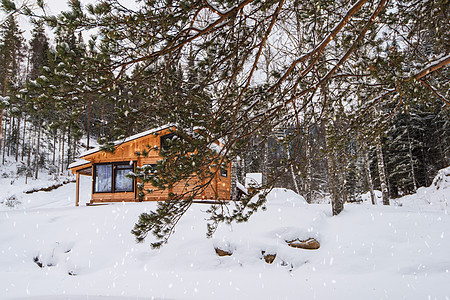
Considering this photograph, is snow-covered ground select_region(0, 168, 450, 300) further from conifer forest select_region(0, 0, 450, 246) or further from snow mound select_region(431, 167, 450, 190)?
snow mound select_region(431, 167, 450, 190)

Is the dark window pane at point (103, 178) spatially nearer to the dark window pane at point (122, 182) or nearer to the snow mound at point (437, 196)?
the dark window pane at point (122, 182)

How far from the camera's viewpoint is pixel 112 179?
15.1m

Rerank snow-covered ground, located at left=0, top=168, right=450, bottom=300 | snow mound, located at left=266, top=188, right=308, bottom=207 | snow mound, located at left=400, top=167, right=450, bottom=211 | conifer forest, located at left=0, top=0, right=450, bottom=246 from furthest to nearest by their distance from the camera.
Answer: snow mound, located at left=266, top=188, right=308, bottom=207 < snow mound, located at left=400, top=167, right=450, bottom=211 < snow-covered ground, located at left=0, top=168, right=450, bottom=300 < conifer forest, located at left=0, top=0, right=450, bottom=246

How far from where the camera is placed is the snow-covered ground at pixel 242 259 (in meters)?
5.35

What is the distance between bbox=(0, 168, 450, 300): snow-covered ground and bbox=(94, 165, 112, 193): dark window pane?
16.8ft

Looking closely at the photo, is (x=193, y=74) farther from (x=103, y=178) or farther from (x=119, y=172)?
(x=103, y=178)

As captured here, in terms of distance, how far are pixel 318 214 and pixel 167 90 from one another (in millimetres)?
7032

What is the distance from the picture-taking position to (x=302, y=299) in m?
4.81

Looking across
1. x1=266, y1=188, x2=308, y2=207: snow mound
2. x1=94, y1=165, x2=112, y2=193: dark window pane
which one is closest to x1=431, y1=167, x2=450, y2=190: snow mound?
x1=266, y1=188, x2=308, y2=207: snow mound

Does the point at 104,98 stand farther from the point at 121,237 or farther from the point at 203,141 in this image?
the point at 121,237

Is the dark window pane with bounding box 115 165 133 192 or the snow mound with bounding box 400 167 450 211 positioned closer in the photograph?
the snow mound with bounding box 400 167 450 211

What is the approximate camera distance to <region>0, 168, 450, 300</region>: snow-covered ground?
5352 mm

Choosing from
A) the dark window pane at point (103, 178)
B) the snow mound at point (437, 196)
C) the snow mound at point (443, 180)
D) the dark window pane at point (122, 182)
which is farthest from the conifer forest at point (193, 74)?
the dark window pane at point (103, 178)

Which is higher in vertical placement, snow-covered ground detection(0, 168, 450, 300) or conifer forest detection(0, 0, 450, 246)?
conifer forest detection(0, 0, 450, 246)
